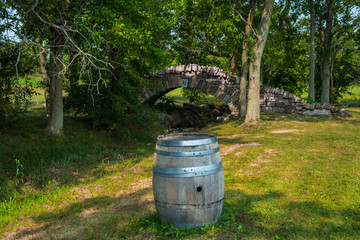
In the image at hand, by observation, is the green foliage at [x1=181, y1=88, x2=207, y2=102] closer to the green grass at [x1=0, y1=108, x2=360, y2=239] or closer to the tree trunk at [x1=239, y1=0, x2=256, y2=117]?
the tree trunk at [x1=239, y1=0, x2=256, y2=117]

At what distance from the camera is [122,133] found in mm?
12930

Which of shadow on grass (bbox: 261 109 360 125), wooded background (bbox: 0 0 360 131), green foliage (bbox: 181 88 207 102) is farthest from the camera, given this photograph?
green foliage (bbox: 181 88 207 102)

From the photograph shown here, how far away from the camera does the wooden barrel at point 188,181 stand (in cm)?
411

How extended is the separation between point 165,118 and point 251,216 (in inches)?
520

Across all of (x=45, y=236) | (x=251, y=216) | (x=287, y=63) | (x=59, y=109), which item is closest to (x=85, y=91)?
(x=59, y=109)

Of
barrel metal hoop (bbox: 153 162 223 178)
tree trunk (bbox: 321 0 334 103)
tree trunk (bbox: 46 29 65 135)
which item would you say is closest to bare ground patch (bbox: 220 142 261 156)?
barrel metal hoop (bbox: 153 162 223 178)

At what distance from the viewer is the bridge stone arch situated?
17547mm

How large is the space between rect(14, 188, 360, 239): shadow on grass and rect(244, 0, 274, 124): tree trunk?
7985 millimetres

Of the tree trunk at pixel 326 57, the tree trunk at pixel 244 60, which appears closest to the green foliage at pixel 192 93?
the tree trunk at pixel 244 60

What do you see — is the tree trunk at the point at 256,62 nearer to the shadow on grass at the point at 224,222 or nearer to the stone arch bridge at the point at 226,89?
the stone arch bridge at the point at 226,89

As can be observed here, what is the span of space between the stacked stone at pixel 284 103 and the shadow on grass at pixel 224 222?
484 inches

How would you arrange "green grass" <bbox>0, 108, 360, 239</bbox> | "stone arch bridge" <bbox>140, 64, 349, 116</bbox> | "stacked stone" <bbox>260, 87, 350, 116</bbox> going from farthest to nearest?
"stone arch bridge" <bbox>140, 64, 349, 116</bbox>
"stacked stone" <bbox>260, 87, 350, 116</bbox>
"green grass" <bbox>0, 108, 360, 239</bbox>

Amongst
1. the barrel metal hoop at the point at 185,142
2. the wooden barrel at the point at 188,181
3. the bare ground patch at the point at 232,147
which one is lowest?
the bare ground patch at the point at 232,147

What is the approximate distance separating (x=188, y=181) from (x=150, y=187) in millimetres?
2655
